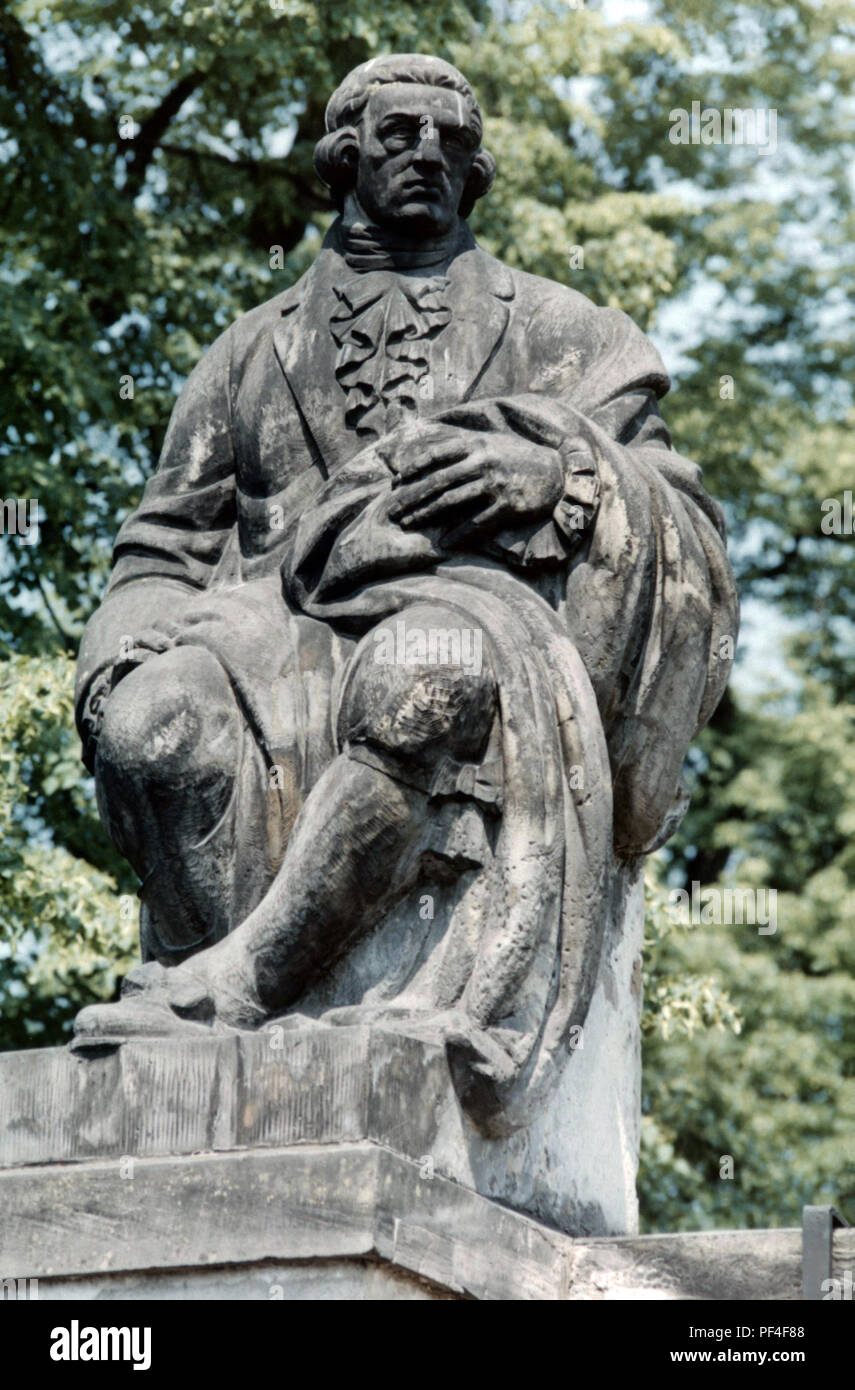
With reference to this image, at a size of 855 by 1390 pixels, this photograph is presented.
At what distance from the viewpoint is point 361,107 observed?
233 inches

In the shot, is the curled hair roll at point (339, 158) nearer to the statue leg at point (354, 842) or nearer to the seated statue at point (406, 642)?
the seated statue at point (406, 642)

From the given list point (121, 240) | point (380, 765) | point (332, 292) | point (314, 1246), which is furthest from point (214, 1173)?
point (121, 240)

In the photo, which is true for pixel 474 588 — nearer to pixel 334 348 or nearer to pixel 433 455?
pixel 433 455

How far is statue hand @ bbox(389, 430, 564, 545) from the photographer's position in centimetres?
527

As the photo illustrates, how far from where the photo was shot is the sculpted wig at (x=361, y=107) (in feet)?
19.3

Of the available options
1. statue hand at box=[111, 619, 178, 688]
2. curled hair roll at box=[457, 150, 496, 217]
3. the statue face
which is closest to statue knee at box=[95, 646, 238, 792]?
statue hand at box=[111, 619, 178, 688]

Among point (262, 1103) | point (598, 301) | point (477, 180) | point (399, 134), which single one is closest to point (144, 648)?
point (262, 1103)

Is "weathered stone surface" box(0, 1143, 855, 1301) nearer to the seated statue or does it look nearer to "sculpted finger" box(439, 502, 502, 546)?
the seated statue

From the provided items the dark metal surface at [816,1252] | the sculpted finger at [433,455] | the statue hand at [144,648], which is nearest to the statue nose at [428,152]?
the sculpted finger at [433,455]

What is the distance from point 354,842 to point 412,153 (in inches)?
72.6

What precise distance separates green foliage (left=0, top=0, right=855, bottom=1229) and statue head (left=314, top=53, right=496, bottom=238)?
4405 millimetres
